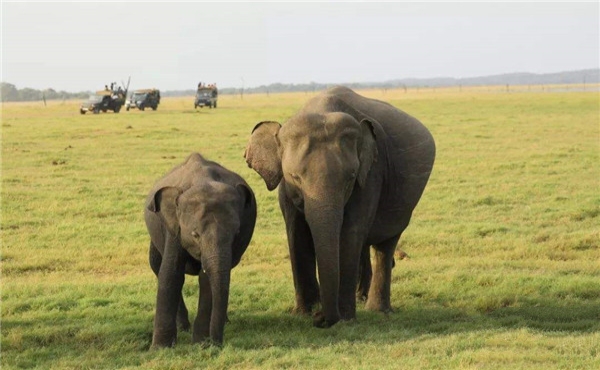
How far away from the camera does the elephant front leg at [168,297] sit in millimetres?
9172

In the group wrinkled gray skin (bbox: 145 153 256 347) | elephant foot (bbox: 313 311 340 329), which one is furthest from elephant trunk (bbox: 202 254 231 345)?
elephant foot (bbox: 313 311 340 329)

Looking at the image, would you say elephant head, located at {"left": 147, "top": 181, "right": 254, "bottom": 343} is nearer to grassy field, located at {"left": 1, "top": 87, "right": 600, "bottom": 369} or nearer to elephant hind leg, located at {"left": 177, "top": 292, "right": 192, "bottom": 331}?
grassy field, located at {"left": 1, "top": 87, "right": 600, "bottom": 369}

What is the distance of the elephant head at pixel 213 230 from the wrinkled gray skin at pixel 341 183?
33.5 inches

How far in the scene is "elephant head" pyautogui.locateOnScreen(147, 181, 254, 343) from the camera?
28.4 feet

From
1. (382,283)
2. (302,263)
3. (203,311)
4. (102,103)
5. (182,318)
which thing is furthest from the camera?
(102,103)

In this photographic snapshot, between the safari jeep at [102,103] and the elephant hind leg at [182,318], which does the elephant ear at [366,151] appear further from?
the safari jeep at [102,103]

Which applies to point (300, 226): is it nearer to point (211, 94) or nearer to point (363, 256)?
point (363, 256)

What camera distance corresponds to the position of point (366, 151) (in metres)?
10.0

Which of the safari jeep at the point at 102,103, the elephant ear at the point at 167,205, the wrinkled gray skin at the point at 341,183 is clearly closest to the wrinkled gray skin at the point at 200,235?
the elephant ear at the point at 167,205

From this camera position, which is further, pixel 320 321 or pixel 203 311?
pixel 320 321

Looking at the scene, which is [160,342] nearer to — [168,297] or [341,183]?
[168,297]

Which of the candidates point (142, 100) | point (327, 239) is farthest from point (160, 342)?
point (142, 100)

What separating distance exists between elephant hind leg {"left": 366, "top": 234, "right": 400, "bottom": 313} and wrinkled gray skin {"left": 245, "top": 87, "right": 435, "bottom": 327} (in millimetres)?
12

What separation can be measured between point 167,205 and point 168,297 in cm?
89
